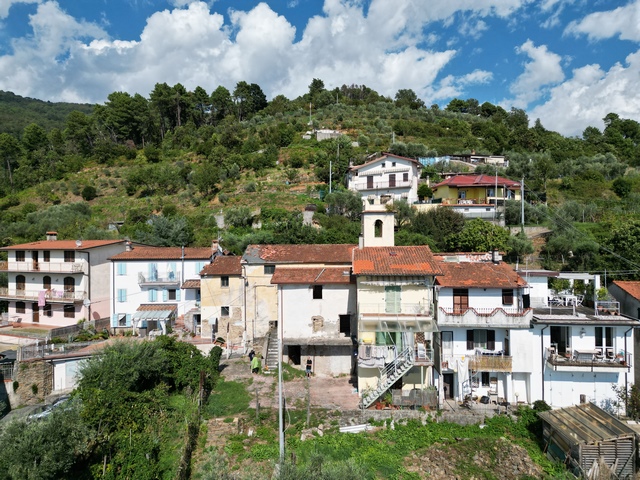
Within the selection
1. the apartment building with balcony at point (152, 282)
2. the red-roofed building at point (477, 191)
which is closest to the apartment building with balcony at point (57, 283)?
the apartment building with balcony at point (152, 282)

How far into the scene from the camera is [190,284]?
33719 mm

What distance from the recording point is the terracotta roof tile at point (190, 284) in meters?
33.2

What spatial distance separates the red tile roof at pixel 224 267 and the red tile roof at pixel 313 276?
373cm

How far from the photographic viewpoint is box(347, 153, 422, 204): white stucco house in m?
53.4

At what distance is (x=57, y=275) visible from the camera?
37062 millimetres

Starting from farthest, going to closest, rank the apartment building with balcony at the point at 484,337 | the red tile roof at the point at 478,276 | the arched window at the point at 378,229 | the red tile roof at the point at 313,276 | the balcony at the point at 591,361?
the arched window at the point at 378,229 < the red tile roof at the point at 313,276 < the red tile roof at the point at 478,276 < the apartment building with balcony at the point at 484,337 < the balcony at the point at 591,361

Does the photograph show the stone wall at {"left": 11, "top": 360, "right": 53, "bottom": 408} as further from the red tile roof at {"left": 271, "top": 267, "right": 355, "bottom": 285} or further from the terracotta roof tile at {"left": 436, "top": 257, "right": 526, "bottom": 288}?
the terracotta roof tile at {"left": 436, "top": 257, "right": 526, "bottom": 288}

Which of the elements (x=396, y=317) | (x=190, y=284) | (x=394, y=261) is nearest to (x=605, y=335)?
(x=396, y=317)

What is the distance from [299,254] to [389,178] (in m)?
27.8

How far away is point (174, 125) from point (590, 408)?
98.7 meters

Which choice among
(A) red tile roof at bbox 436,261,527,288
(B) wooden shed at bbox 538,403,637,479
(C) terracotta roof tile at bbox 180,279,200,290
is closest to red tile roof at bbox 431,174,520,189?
(A) red tile roof at bbox 436,261,527,288

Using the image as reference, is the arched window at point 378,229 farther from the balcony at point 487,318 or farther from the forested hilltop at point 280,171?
the forested hilltop at point 280,171

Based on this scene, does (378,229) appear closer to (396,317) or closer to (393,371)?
Answer: (396,317)

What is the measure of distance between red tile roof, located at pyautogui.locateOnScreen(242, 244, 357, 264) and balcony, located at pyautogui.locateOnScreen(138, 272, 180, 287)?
8.14m
